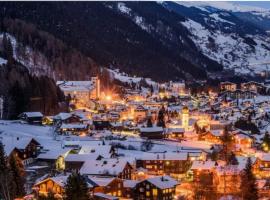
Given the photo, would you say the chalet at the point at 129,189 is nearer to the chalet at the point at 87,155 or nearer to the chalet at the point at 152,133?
the chalet at the point at 87,155

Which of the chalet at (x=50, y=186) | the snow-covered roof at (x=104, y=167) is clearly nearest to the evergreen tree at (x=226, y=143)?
the snow-covered roof at (x=104, y=167)

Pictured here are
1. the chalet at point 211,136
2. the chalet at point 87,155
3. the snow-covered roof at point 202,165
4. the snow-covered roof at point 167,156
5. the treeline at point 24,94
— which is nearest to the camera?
the snow-covered roof at point 202,165

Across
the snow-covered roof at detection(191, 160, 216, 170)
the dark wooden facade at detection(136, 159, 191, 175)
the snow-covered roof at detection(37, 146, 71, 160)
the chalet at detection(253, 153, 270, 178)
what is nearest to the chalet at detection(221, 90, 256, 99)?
the chalet at detection(253, 153, 270, 178)

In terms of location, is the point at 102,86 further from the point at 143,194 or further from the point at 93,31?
the point at 143,194

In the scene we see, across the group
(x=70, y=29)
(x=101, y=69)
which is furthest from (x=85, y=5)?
(x=101, y=69)

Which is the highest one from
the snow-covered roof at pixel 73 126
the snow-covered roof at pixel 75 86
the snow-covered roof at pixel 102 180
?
the snow-covered roof at pixel 75 86

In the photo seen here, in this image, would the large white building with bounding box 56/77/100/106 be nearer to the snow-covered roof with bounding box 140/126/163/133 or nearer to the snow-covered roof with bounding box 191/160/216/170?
the snow-covered roof with bounding box 140/126/163/133

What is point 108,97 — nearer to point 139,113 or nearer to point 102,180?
point 139,113

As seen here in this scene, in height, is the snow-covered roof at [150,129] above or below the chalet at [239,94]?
below
